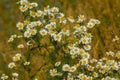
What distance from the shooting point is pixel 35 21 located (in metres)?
3.47

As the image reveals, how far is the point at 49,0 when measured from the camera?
388cm

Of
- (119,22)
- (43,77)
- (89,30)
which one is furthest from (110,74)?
(119,22)

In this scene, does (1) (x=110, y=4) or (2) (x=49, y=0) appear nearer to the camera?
(2) (x=49, y=0)

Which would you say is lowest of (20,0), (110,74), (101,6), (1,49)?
(110,74)

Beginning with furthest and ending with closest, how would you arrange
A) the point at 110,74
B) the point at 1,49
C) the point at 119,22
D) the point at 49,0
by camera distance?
the point at 1,49 < the point at 119,22 < the point at 49,0 < the point at 110,74

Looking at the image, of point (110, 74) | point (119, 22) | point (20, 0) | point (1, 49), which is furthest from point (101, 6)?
point (110, 74)

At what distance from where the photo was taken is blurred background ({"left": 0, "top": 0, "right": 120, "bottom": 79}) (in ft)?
13.0

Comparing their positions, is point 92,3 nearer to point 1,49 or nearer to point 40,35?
point 1,49

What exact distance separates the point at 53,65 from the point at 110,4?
6.77 ft

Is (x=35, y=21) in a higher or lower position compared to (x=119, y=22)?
lower

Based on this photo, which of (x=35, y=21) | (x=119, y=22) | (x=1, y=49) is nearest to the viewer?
(x=35, y=21)

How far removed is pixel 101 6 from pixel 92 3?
18cm

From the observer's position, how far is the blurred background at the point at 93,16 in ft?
A: 13.0

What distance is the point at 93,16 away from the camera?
4.83 metres
